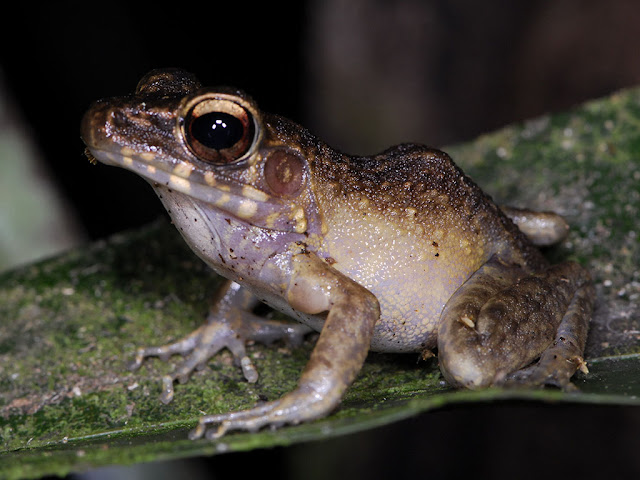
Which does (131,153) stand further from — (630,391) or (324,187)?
(630,391)

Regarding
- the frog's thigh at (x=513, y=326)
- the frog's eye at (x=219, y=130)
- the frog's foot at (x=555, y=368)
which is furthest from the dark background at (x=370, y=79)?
the frog's eye at (x=219, y=130)

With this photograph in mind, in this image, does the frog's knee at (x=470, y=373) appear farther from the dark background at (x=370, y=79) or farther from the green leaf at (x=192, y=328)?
the dark background at (x=370, y=79)

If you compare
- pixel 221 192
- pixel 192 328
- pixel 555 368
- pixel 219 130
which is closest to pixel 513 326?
pixel 555 368

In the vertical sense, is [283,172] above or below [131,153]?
above

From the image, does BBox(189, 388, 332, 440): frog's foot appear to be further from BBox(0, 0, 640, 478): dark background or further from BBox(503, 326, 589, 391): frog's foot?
BBox(0, 0, 640, 478): dark background

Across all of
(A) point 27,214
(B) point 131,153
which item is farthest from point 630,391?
(A) point 27,214
